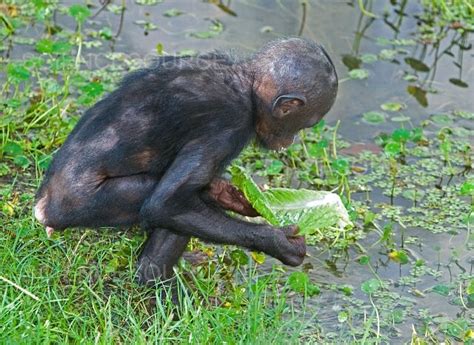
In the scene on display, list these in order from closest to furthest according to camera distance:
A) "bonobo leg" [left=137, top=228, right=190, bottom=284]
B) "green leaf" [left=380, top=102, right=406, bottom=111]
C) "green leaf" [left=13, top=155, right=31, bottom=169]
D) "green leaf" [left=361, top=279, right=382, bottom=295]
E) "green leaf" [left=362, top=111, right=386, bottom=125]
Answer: "bonobo leg" [left=137, top=228, right=190, bottom=284] < "green leaf" [left=361, top=279, right=382, bottom=295] < "green leaf" [left=13, top=155, right=31, bottom=169] < "green leaf" [left=362, top=111, right=386, bottom=125] < "green leaf" [left=380, top=102, right=406, bottom=111]

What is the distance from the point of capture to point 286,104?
5.59m

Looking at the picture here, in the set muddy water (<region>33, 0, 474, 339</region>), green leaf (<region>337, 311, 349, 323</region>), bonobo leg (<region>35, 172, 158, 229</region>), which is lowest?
muddy water (<region>33, 0, 474, 339</region>)

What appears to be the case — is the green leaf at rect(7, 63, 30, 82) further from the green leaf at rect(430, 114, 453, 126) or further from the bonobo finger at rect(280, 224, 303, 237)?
the green leaf at rect(430, 114, 453, 126)

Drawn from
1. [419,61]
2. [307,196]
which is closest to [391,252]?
[307,196]

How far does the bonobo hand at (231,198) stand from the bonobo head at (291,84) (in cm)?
35

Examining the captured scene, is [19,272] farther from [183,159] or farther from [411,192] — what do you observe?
[411,192]

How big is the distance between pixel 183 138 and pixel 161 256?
0.68 meters

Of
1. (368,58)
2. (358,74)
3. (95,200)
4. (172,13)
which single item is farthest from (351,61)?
(95,200)

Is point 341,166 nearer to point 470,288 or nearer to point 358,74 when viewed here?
point 470,288

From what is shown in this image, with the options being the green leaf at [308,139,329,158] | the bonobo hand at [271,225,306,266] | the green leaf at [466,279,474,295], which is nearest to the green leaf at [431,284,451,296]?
the green leaf at [466,279,474,295]

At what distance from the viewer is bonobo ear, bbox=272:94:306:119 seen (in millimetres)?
5543

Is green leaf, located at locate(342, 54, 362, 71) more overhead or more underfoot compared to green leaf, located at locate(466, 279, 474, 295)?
more underfoot

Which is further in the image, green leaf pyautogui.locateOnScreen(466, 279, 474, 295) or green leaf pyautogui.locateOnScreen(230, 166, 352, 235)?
green leaf pyautogui.locateOnScreen(466, 279, 474, 295)

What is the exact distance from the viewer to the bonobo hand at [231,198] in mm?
5818
